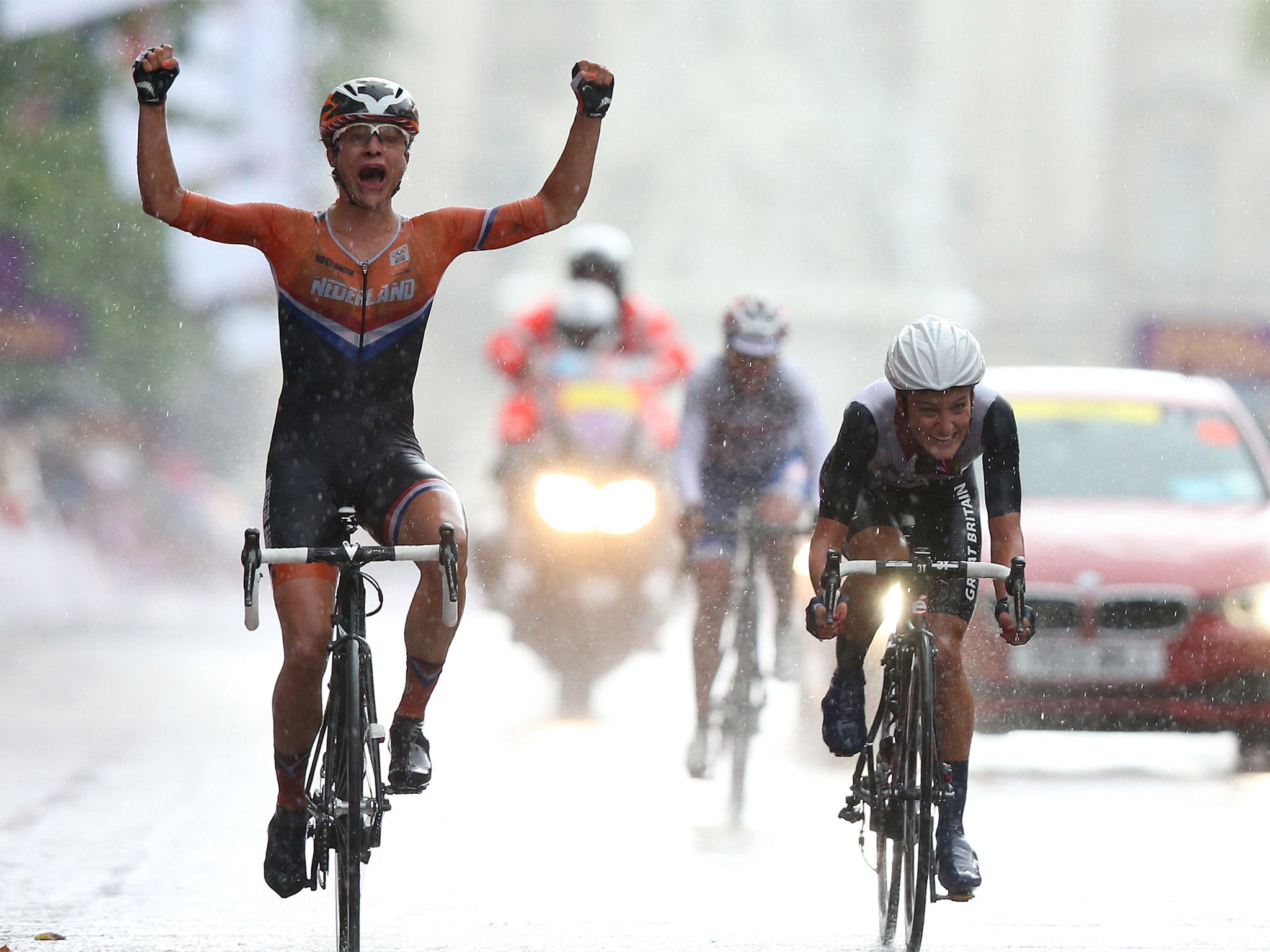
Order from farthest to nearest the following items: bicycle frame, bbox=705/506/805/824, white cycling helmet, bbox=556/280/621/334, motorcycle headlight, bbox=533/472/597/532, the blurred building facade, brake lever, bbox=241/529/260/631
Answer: the blurred building facade
motorcycle headlight, bbox=533/472/597/532
white cycling helmet, bbox=556/280/621/334
bicycle frame, bbox=705/506/805/824
brake lever, bbox=241/529/260/631

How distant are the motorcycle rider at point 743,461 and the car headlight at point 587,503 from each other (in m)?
2.60

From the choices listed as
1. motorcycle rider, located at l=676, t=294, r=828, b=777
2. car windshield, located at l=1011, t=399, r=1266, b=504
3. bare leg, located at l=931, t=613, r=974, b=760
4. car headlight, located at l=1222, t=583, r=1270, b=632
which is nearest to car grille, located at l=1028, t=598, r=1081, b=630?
car headlight, located at l=1222, t=583, r=1270, b=632

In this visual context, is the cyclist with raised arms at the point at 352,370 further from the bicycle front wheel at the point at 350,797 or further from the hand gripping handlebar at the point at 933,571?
the hand gripping handlebar at the point at 933,571

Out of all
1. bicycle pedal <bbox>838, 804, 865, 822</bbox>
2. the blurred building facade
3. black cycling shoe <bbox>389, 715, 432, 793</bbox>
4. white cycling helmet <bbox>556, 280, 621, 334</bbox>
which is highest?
the blurred building facade

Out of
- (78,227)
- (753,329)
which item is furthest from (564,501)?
(78,227)

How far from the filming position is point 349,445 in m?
6.31

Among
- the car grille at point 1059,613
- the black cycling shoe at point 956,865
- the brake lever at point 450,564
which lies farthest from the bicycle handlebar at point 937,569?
the car grille at point 1059,613

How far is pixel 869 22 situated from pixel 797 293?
1472 cm

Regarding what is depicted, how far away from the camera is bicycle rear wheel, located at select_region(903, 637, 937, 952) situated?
6.30 metres

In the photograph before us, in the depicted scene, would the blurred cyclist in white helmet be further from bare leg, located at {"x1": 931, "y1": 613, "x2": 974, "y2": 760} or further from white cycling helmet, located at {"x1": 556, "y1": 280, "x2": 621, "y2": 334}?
bare leg, located at {"x1": 931, "y1": 613, "x2": 974, "y2": 760}

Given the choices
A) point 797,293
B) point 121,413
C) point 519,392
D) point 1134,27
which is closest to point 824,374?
point 797,293

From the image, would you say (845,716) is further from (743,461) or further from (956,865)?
(743,461)

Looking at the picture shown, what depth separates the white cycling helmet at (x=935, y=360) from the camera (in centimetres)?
629

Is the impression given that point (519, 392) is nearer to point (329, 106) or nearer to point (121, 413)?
point (329, 106)
